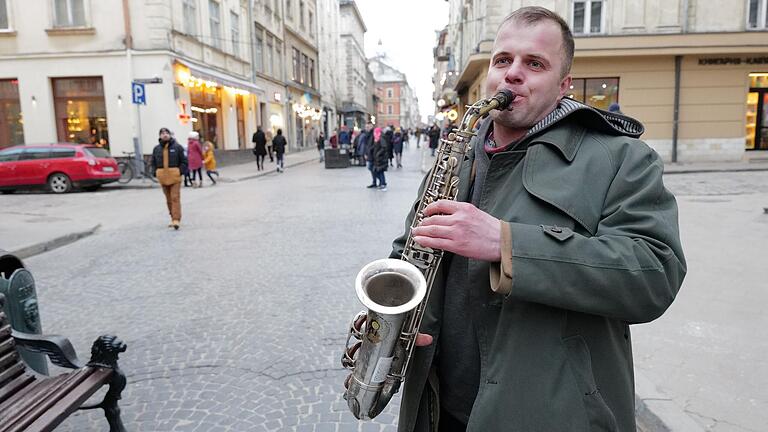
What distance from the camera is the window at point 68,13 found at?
20.1 meters

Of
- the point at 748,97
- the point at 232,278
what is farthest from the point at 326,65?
the point at 232,278

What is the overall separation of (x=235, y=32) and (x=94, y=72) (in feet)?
30.8

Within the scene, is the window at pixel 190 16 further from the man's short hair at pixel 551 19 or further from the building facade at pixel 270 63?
the man's short hair at pixel 551 19

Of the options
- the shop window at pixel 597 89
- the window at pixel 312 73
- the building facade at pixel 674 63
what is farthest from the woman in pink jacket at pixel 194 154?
the window at pixel 312 73

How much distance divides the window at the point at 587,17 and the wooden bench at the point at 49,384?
20.5 m

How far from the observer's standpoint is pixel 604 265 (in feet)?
4.24

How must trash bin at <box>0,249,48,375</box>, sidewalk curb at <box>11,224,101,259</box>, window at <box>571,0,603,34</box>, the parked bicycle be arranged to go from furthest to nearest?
window at <box>571,0,603,34</box> < the parked bicycle < sidewalk curb at <box>11,224,101,259</box> < trash bin at <box>0,249,48,375</box>

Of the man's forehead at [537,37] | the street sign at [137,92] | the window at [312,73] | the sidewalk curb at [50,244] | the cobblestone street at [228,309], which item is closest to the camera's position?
the man's forehead at [537,37]

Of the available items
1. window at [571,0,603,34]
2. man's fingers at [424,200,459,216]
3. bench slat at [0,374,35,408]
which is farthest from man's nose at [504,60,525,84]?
window at [571,0,603,34]

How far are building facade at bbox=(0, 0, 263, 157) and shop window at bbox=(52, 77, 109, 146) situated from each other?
0.12 ft

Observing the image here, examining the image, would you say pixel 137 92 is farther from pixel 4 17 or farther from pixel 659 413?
pixel 659 413

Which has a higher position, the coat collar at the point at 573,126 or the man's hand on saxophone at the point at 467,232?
the coat collar at the point at 573,126

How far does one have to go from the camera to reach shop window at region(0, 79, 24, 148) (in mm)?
20688

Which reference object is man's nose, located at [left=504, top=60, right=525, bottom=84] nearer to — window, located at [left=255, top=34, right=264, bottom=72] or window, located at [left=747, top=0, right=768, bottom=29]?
window, located at [left=747, top=0, right=768, bottom=29]
